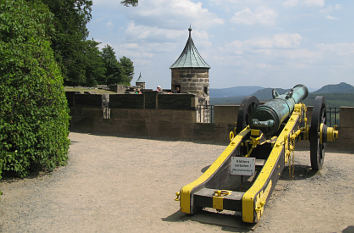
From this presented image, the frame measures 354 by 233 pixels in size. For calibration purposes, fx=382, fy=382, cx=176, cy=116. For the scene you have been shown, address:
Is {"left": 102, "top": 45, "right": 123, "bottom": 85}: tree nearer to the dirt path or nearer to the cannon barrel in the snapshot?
the dirt path

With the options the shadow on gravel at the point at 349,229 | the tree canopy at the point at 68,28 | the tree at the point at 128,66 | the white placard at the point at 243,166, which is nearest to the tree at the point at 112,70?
the tree at the point at 128,66

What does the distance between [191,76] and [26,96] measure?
2003 cm

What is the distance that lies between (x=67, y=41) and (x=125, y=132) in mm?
3827

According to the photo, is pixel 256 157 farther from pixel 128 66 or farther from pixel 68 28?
pixel 128 66

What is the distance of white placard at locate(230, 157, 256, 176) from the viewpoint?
570 cm

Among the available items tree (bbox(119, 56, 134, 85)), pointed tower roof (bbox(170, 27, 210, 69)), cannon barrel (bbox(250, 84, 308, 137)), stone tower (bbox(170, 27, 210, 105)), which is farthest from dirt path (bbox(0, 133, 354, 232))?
tree (bbox(119, 56, 134, 85))

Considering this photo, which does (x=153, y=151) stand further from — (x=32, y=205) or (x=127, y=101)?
(x=32, y=205)

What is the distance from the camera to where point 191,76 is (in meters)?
26.4

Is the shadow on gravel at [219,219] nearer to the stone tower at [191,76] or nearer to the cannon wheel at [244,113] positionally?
the cannon wheel at [244,113]

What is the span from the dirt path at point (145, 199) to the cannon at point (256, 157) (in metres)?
0.28

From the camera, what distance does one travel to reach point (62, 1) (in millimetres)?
12789

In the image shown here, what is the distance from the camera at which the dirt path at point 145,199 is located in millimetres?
4785

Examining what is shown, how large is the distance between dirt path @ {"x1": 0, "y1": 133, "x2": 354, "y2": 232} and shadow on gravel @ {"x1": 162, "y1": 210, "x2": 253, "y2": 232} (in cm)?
1

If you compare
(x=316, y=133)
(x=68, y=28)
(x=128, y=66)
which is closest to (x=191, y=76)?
(x=68, y=28)
